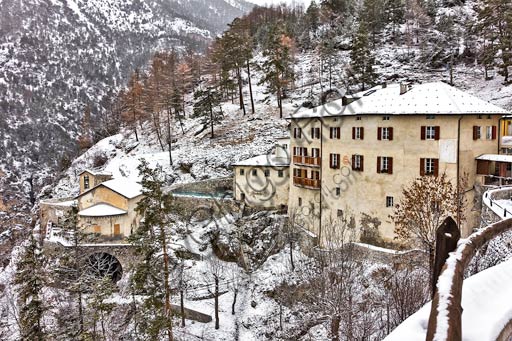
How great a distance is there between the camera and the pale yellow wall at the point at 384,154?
25188 millimetres

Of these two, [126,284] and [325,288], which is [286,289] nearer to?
[325,288]

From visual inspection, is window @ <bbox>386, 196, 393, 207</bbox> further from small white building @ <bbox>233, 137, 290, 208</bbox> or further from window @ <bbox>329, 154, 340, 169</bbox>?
small white building @ <bbox>233, 137, 290, 208</bbox>

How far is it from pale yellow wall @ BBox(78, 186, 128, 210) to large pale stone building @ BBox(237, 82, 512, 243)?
717 inches

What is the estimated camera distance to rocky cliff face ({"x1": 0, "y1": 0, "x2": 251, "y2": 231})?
4328 inches

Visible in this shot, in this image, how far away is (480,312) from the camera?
10.0 ft

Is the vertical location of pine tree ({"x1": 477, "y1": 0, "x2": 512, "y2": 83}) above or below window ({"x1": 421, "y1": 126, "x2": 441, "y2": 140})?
above

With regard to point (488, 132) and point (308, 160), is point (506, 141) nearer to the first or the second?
point (488, 132)

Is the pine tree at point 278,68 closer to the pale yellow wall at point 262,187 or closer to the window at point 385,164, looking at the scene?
the pale yellow wall at point 262,187

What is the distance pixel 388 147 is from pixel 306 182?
8.21 m

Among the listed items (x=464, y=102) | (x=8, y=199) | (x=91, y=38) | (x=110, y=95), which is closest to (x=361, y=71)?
(x=464, y=102)

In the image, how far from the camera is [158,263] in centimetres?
2350

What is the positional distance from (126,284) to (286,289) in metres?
13.5

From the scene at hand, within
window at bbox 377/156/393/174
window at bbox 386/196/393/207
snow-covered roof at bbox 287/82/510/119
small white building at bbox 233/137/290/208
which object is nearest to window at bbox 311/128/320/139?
snow-covered roof at bbox 287/82/510/119

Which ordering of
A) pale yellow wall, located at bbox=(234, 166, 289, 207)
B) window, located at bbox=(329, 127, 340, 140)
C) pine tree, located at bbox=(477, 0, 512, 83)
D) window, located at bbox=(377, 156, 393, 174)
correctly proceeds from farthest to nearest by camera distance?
pine tree, located at bbox=(477, 0, 512, 83) → pale yellow wall, located at bbox=(234, 166, 289, 207) → window, located at bbox=(329, 127, 340, 140) → window, located at bbox=(377, 156, 393, 174)
